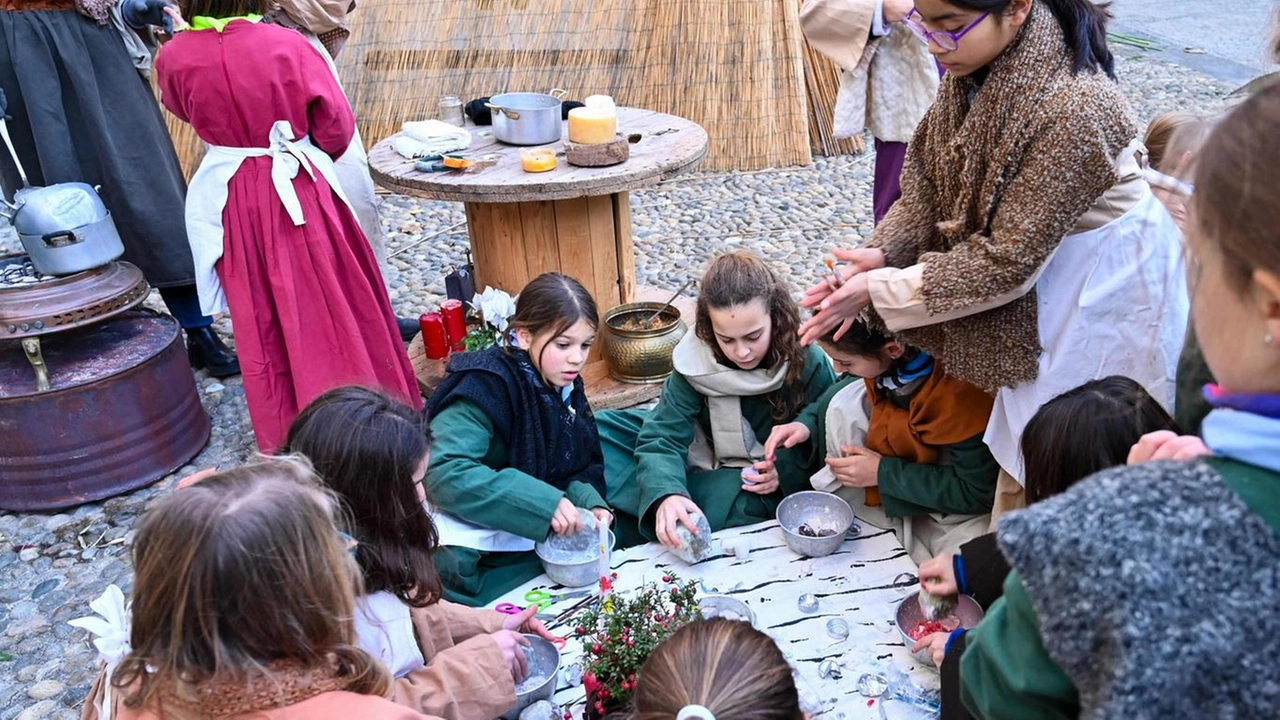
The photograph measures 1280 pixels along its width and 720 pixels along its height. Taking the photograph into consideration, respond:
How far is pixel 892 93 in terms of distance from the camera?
4273 mm

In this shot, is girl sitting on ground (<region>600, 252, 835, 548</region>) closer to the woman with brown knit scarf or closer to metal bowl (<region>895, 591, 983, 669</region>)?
the woman with brown knit scarf

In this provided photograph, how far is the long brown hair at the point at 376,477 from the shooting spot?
1.95 metres

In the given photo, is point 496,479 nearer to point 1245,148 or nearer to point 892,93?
point 1245,148

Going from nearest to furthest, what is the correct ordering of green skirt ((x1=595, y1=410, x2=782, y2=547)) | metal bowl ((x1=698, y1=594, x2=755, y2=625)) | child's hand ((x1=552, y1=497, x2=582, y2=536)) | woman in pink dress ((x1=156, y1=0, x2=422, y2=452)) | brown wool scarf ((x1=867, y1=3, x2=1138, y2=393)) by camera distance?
brown wool scarf ((x1=867, y1=3, x2=1138, y2=393)) < metal bowl ((x1=698, y1=594, x2=755, y2=625)) < child's hand ((x1=552, y1=497, x2=582, y2=536)) < green skirt ((x1=595, y1=410, x2=782, y2=547)) < woman in pink dress ((x1=156, y1=0, x2=422, y2=452))

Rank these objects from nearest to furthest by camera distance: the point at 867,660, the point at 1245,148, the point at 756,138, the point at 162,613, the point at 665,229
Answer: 1. the point at 1245,148
2. the point at 162,613
3. the point at 867,660
4. the point at 665,229
5. the point at 756,138

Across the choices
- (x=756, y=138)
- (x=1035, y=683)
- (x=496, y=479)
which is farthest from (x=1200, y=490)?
(x=756, y=138)

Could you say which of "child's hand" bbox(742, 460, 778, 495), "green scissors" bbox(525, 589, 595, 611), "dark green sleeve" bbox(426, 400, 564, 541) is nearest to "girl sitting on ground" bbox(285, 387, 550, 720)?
"green scissors" bbox(525, 589, 595, 611)

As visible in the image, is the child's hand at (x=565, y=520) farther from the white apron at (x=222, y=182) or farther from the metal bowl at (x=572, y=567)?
the white apron at (x=222, y=182)

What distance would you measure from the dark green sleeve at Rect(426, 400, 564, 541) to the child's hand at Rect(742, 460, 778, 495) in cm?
56

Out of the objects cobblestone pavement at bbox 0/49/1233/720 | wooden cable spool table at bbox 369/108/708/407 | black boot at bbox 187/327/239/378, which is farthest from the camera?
black boot at bbox 187/327/239/378

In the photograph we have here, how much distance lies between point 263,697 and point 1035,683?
1072mm

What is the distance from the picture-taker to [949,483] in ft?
8.14

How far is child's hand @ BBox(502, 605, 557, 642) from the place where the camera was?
2.24 m

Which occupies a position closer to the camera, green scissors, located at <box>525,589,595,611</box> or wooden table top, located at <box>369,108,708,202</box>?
green scissors, located at <box>525,589,595,611</box>
